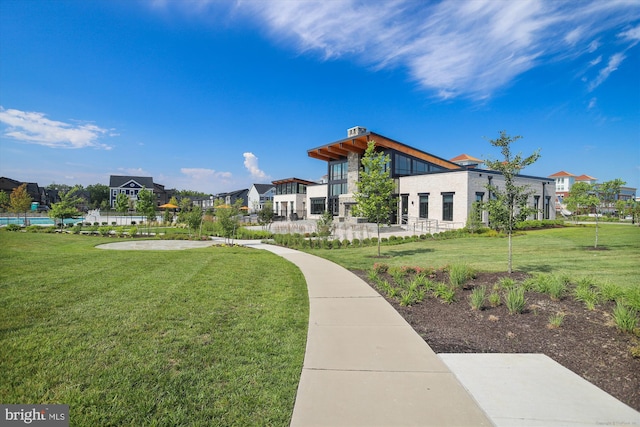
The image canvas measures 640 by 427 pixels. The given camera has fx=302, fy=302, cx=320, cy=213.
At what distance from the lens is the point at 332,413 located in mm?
3139

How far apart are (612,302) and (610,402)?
13.1 feet

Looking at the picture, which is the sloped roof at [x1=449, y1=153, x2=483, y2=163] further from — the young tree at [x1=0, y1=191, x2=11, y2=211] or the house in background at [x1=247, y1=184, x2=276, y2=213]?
the young tree at [x1=0, y1=191, x2=11, y2=211]

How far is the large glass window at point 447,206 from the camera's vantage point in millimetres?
29255

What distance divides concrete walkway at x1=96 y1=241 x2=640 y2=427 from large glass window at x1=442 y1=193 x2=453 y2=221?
26498 millimetres

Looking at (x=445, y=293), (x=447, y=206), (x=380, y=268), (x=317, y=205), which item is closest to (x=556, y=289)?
(x=445, y=293)

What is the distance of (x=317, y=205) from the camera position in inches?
1847

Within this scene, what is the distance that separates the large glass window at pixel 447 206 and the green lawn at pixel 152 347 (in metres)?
24.5

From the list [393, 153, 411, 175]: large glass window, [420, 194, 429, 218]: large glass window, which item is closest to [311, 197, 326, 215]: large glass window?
[393, 153, 411, 175]: large glass window

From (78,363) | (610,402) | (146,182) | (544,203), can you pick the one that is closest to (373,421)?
(610,402)

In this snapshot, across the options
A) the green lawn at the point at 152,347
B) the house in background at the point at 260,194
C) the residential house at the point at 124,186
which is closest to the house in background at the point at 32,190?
the residential house at the point at 124,186

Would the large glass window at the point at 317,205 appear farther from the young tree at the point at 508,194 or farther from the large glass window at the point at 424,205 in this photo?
the young tree at the point at 508,194

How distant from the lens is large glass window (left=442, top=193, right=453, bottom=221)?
29.3m

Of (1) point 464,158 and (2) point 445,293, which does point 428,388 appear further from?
(1) point 464,158

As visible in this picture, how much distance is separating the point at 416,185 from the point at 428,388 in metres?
30.7
